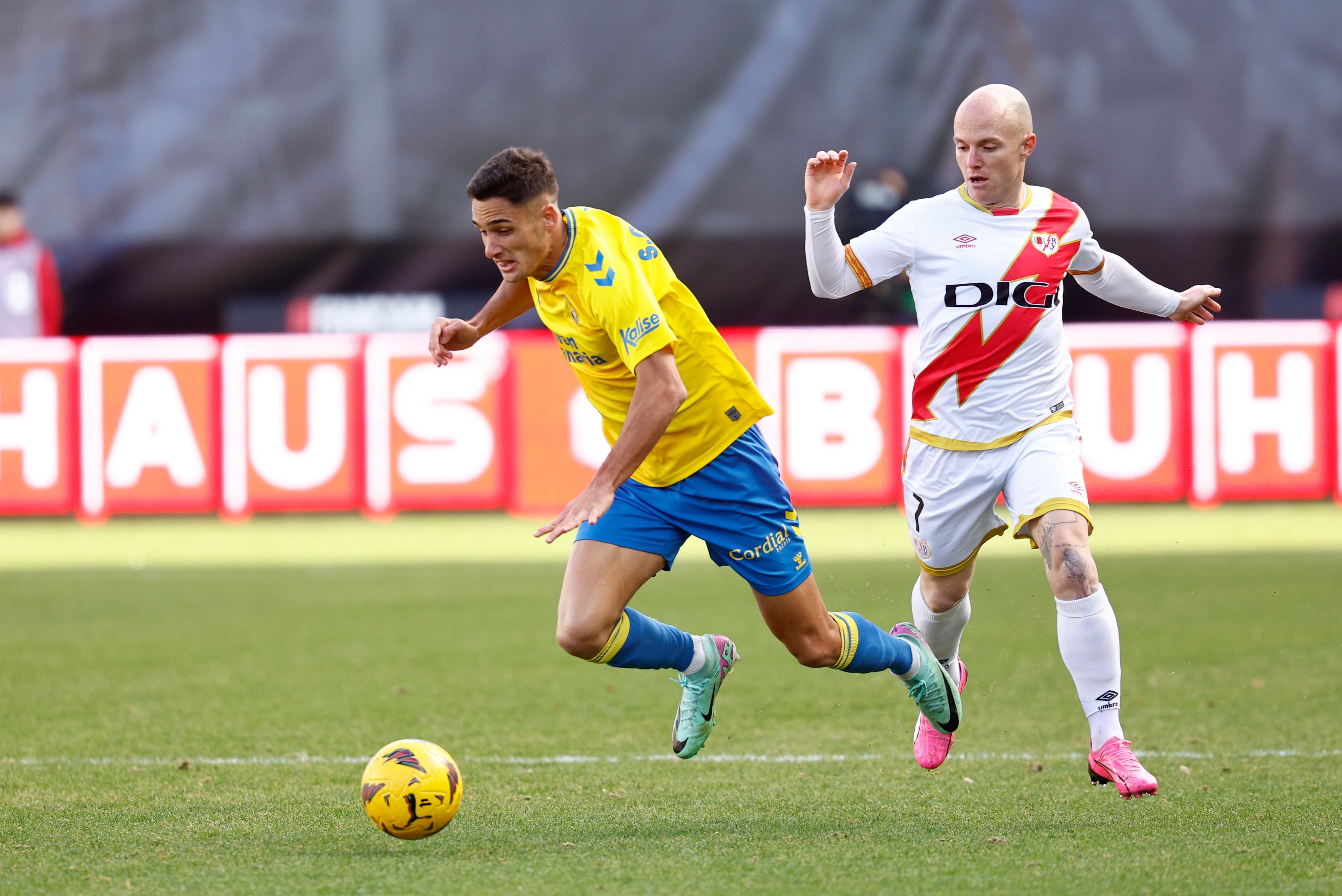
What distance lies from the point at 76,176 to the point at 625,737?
36.7 feet

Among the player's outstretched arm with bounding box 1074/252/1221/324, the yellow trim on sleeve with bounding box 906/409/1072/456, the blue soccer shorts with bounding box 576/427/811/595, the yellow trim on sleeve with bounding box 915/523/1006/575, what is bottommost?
the yellow trim on sleeve with bounding box 915/523/1006/575

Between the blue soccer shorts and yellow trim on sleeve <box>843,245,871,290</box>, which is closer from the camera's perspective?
the blue soccer shorts

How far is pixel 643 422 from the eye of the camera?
14.3 ft

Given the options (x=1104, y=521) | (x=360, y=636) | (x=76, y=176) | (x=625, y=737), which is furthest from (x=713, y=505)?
(x=76, y=176)

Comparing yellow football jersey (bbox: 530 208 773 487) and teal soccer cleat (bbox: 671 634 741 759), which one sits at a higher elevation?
yellow football jersey (bbox: 530 208 773 487)

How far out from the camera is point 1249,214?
49.2 ft

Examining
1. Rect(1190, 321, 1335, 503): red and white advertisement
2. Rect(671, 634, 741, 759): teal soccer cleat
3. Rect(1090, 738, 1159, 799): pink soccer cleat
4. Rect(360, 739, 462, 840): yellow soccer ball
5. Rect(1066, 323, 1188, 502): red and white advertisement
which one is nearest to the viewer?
Rect(360, 739, 462, 840): yellow soccer ball

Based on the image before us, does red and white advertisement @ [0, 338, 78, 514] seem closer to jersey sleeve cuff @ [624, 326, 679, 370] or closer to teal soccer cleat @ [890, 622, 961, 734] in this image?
teal soccer cleat @ [890, 622, 961, 734]

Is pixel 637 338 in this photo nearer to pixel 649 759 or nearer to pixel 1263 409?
pixel 649 759

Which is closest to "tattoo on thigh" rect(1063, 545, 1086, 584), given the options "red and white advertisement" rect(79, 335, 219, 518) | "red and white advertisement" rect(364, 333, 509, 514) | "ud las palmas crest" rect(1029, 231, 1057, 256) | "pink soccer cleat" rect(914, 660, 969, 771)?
"pink soccer cleat" rect(914, 660, 969, 771)

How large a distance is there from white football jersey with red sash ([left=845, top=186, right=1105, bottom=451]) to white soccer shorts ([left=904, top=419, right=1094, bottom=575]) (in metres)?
0.05

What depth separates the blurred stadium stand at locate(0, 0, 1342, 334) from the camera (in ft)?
49.0

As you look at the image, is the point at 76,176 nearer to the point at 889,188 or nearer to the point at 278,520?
the point at 278,520

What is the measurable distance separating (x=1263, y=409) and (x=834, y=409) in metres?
3.42
